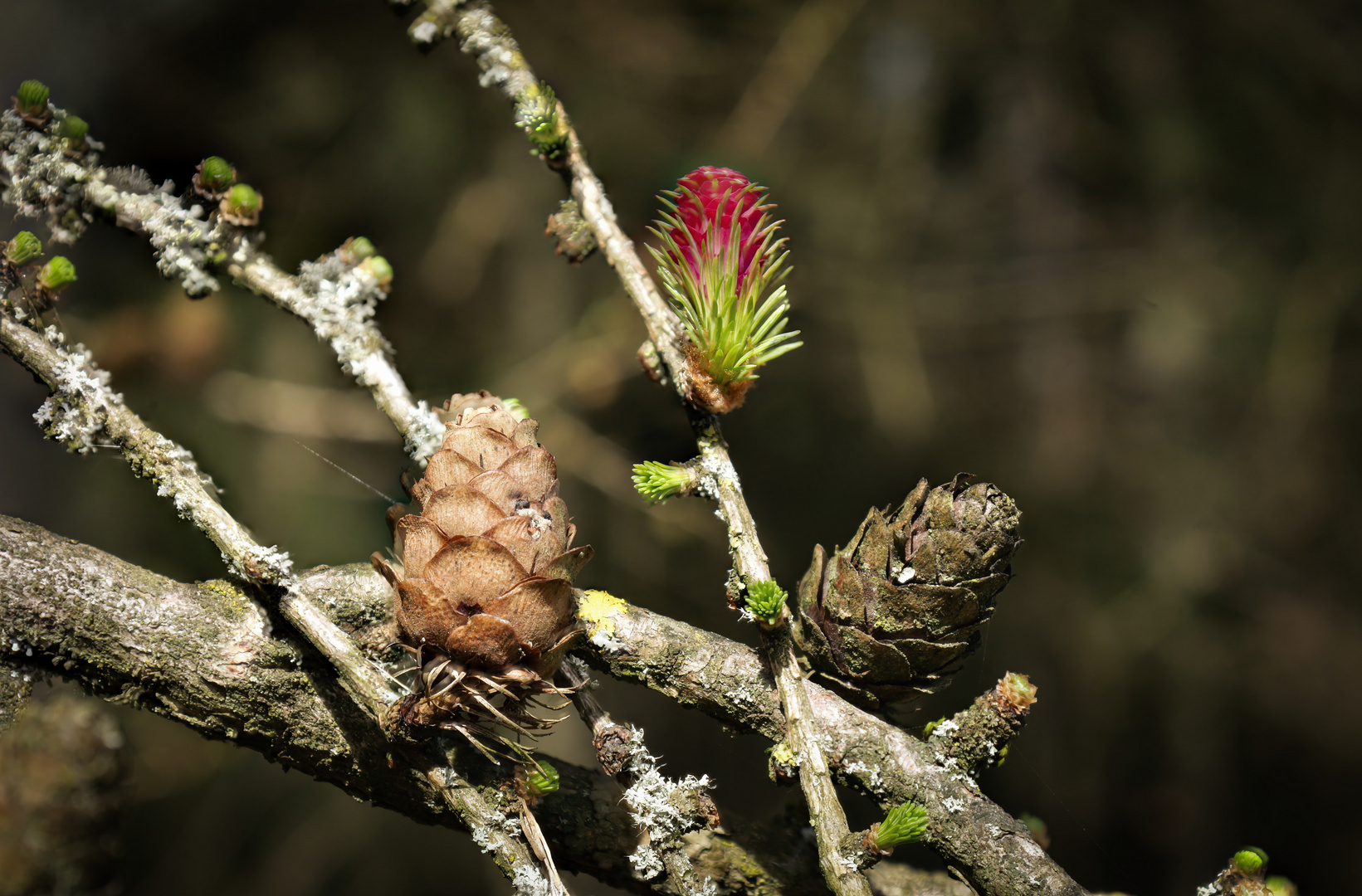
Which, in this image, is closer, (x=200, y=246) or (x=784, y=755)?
(x=784, y=755)

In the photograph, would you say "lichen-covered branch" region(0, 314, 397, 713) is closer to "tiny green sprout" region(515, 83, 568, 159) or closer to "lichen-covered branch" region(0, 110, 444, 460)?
"lichen-covered branch" region(0, 110, 444, 460)

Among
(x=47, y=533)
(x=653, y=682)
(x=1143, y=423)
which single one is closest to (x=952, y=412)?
(x=1143, y=423)

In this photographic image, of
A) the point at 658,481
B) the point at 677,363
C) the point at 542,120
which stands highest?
the point at 542,120

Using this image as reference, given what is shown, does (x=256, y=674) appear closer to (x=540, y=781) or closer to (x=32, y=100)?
(x=540, y=781)

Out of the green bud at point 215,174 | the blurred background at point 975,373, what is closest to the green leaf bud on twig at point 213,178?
the green bud at point 215,174

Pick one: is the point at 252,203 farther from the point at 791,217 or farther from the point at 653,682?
the point at 791,217

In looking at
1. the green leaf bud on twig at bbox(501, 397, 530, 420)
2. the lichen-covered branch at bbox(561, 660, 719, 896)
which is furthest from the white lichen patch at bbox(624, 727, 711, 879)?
the green leaf bud on twig at bbox(501, 397, 530, 420)

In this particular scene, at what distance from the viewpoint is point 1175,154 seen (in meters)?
1.02

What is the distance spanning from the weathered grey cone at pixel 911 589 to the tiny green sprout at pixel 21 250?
61 cm

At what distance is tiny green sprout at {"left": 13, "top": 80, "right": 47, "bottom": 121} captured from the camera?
0.54 metres

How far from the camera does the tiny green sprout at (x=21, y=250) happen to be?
508 millimetres

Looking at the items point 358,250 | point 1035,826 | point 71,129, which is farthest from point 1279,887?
point 71,129

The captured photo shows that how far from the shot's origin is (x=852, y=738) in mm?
535

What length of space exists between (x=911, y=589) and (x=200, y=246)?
2.08 feet
